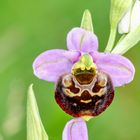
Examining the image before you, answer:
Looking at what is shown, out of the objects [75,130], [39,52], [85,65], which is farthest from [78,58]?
[39,52]

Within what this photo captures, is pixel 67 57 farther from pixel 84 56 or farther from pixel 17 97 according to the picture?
pixel 17 97

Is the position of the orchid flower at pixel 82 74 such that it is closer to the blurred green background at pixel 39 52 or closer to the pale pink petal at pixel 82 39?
the pale pink petal at pixel 82 39

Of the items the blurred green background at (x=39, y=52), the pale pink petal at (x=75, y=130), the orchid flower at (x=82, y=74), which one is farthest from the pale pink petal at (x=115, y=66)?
the blurred green background at (x=39, y=52)

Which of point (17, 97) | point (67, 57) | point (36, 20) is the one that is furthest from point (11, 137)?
point (67, 57)

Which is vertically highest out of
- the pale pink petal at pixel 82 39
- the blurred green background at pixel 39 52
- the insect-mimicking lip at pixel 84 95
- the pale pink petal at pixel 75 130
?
the pale pink petal at pixel 82 39

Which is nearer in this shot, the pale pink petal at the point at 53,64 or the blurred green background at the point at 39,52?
the pale pink petal at the point at 53,64

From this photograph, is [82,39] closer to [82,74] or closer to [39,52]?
[82,74]

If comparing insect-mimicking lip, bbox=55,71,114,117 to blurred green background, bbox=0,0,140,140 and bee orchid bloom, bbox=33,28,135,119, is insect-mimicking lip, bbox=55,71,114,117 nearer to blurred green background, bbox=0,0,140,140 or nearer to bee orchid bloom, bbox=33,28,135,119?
bee orchid bloom, bbox=33,28,135,119

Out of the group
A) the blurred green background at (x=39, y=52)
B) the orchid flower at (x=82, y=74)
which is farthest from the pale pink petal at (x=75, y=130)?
the blurred green background at (x=39, y=52)

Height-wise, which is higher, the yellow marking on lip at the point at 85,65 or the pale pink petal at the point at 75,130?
the yellow marking on lip at the point at 85,65
